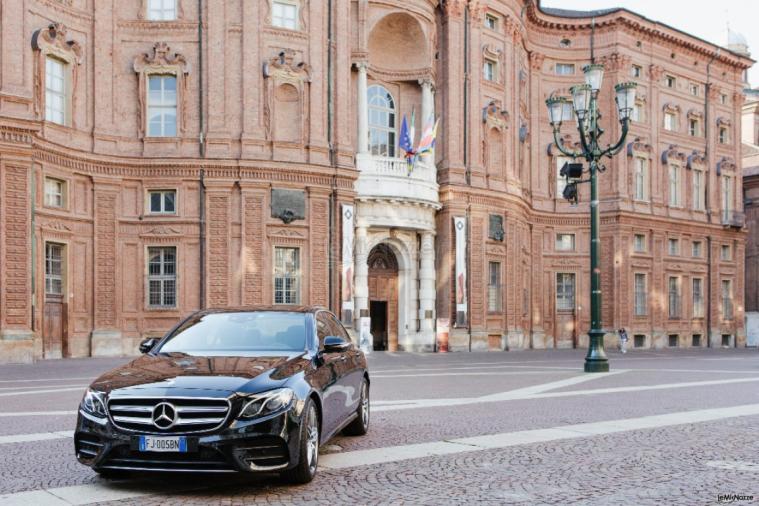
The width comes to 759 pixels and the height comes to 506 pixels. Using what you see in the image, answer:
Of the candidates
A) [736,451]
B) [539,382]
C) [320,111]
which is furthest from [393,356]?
[736,451]

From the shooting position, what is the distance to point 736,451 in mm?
9922

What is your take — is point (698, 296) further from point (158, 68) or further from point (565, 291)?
point (158, 68)

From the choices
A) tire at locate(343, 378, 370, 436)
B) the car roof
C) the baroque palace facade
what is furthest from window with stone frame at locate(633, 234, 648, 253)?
the car roof

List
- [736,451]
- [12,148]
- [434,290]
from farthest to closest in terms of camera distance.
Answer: [434,290]
[12,148]
[736,451]

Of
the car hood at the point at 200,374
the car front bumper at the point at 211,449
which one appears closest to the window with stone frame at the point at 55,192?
the car hood at the point at 200,374

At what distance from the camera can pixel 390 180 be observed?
36.1 meters

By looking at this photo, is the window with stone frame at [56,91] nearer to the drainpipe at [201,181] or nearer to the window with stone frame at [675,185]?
the drainpipe at [201,181]

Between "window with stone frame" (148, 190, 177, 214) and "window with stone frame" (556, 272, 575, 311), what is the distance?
2430cm

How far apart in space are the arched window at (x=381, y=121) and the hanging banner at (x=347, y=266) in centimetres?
569

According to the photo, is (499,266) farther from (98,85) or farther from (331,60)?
(98,85)

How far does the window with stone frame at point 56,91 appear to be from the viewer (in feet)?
98.0

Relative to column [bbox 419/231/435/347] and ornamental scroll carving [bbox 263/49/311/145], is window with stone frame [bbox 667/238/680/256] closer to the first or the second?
column [bbox 419/231/435/347]

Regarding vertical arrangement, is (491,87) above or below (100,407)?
above

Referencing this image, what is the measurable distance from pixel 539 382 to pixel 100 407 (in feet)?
46.0
